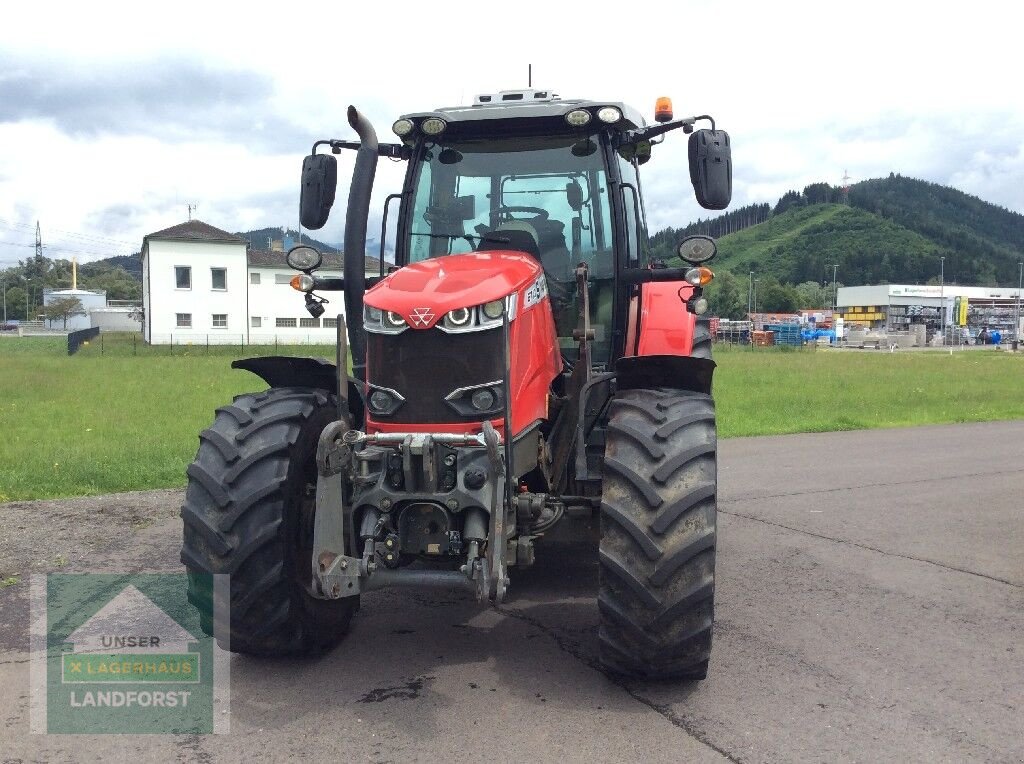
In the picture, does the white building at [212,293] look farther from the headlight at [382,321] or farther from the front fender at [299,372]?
the headlight at [382,321]

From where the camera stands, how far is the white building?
163 feet

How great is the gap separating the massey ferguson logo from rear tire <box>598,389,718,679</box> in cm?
101

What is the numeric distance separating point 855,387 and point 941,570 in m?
17.9

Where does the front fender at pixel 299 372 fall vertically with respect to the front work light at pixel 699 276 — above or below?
below

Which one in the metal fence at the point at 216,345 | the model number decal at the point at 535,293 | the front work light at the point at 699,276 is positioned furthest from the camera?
the metal fence at the point at 216,345

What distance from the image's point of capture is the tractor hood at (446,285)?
4152 millimetres

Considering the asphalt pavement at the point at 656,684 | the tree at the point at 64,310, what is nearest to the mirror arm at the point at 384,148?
the asphalt pavement at the point at 656,684

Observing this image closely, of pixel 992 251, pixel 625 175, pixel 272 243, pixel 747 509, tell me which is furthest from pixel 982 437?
pixel 992 251

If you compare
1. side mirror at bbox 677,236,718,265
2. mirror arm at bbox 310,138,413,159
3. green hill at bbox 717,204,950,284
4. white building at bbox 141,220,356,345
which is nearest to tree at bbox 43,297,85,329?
white building at bbox 141,220,356,345

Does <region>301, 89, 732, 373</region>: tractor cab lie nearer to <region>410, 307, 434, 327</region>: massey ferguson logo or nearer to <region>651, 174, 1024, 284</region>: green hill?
<region>410, 307, 434, 327</region>: massey ferguson logo

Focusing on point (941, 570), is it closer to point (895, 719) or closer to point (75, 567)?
point (895, 719)

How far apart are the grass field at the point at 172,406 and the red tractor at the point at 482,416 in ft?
18.0

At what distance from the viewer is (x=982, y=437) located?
14.1 metres

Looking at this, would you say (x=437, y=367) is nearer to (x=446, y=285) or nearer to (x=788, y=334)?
(x=446, y=285)
